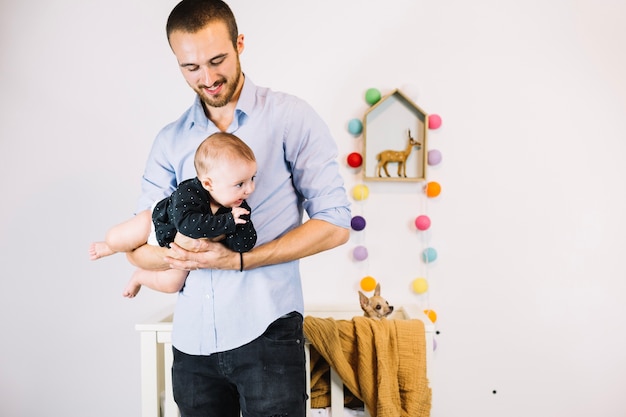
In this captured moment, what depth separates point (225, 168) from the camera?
1144 millimetres

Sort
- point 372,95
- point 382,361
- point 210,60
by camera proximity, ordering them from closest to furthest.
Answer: point 210,60
point 382,361
point 372,95

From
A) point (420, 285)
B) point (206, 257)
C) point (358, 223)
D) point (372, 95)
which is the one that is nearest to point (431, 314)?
point (420, 285)

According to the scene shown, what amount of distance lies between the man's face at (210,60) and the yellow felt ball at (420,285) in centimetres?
133

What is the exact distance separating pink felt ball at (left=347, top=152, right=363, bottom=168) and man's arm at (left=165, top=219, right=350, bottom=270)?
3.38 ft

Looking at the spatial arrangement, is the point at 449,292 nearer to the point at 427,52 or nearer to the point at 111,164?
the point at 427,52

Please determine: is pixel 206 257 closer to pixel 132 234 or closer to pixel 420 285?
pixel 132 234

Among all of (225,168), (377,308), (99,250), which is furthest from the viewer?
(377,308)

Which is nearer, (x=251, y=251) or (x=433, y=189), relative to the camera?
(x=251, y=251)

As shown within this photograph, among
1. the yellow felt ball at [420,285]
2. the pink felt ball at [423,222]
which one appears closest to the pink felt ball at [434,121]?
the pink felt ball at [423,222]

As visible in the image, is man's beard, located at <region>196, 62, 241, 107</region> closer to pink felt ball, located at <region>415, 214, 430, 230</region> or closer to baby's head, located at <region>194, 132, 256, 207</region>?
baby's head, located at <region>194, 132, 256, 207</region>

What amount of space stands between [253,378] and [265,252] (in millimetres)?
273

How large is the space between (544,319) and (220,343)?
1612 millimetres

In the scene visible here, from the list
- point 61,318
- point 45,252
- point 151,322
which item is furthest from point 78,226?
point 151,322

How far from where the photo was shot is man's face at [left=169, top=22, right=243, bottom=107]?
1.24 metres
